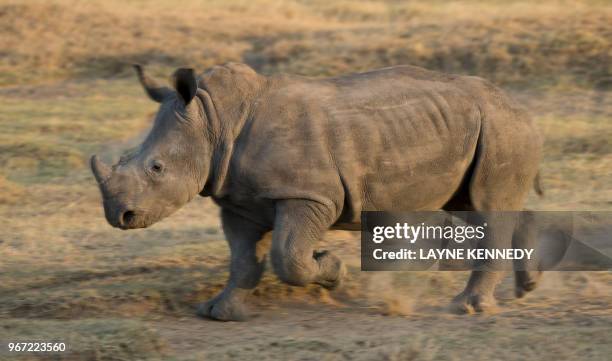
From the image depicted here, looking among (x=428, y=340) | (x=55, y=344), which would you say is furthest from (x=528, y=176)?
(x=55, y=344)

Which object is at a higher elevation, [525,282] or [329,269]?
[329,269]

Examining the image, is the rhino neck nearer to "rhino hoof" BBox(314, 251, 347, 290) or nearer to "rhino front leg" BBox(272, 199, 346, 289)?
"rhino front leg" BBox(272, 199, 346, 289)

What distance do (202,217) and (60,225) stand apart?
1159 mm

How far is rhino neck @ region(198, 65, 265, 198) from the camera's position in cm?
724

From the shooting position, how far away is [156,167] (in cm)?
721

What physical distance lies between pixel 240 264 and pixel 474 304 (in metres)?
1.38

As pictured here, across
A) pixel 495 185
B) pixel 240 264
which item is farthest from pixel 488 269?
pixel 240 264

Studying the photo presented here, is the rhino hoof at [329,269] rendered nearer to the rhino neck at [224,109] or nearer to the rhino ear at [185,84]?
the rhino neck at [224,109]

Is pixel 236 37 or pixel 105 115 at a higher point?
pixel 236 37

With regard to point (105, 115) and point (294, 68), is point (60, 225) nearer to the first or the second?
point (105, 115)

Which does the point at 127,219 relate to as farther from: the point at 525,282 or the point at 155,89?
the point at 525,282

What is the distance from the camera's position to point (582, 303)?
26.1 feet

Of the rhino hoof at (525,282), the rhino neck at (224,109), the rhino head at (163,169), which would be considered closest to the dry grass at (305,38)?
the rhino hoof at (525,282)

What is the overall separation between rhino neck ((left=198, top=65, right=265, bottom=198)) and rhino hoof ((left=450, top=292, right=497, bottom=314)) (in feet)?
5.14
